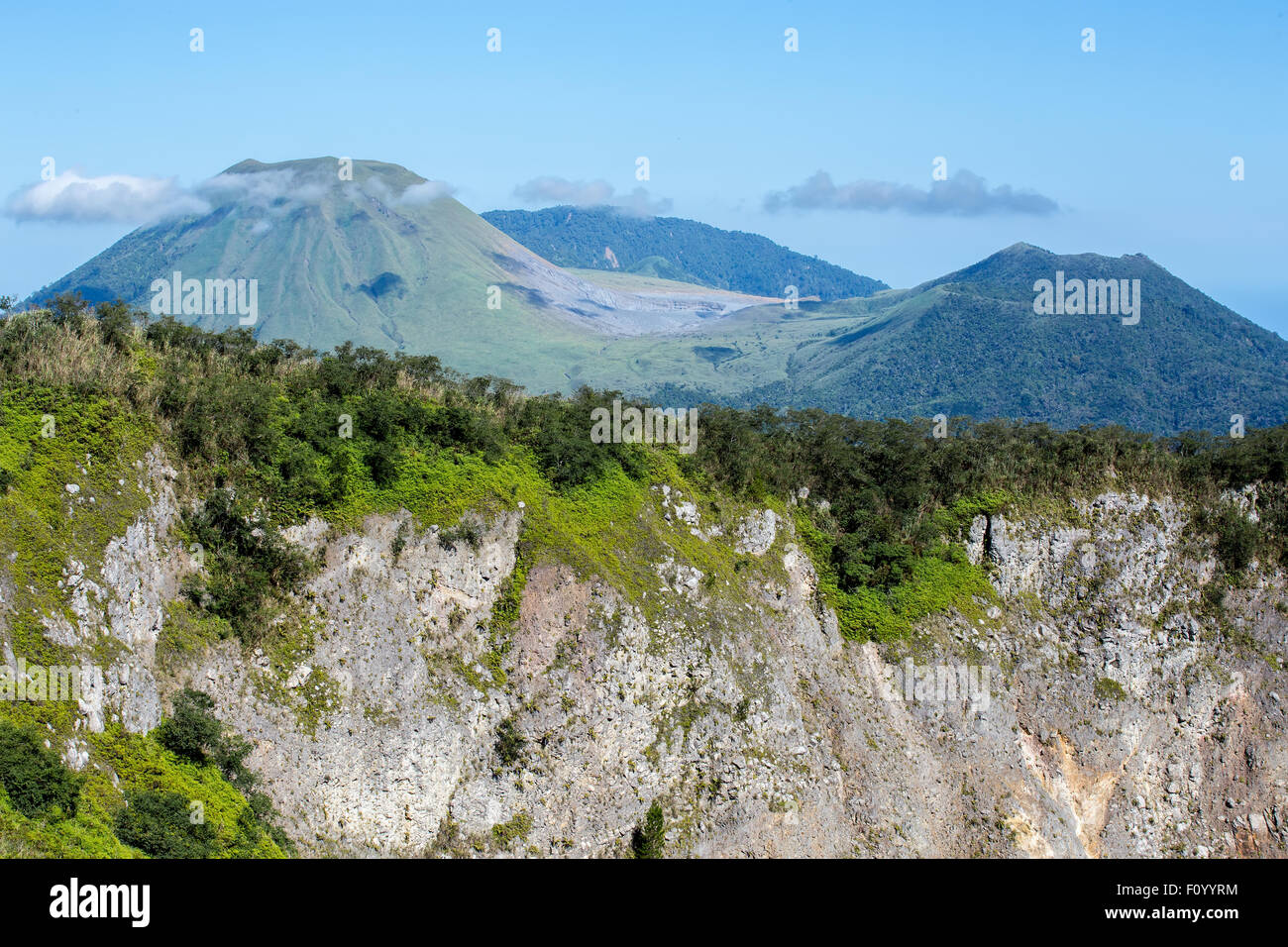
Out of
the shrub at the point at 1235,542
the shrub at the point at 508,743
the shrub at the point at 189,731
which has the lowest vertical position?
the shrub at the point at 508,743

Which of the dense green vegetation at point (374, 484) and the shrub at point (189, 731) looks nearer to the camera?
the dense green vegetation at point (374, 484)

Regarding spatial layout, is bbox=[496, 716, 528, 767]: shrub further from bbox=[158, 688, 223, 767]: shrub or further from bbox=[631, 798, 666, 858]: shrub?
bbox=[158, 688, 223, 767]: shrub

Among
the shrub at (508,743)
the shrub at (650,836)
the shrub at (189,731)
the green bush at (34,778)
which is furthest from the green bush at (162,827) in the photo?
the shrub at (650,836)

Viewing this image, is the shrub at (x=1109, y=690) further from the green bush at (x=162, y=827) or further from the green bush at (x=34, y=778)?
the green bush at (x=34, y=778)

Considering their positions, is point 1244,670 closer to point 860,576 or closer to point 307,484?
point 860,576

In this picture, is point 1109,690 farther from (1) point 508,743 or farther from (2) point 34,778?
(2) point 34,778
